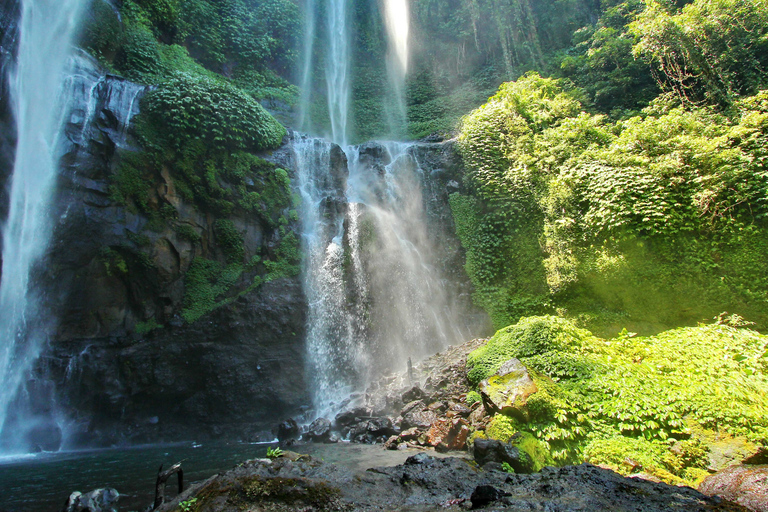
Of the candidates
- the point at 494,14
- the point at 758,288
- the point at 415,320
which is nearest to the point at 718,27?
the point at 758,288

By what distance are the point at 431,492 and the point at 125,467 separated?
7.24m

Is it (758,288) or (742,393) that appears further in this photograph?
(758,288)

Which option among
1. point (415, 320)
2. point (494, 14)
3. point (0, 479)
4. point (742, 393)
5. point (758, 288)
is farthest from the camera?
point (494, 14)

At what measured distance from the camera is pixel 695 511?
2.90m

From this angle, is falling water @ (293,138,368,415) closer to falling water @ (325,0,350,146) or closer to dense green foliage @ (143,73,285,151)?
dense green foliage @ (143,73,285,151)

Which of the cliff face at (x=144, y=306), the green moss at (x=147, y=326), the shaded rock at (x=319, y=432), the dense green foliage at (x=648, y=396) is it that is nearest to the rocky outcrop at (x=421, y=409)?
the shaded rock at (x=319, y=432)

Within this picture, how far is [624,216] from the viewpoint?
9148 mm

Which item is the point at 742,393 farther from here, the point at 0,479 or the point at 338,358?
the point at 0,479

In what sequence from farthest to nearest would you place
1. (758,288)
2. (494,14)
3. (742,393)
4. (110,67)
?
(494,14)
(110,67)
(758,288)
(742,393)

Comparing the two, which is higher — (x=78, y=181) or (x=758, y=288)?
(x=78, y=181)

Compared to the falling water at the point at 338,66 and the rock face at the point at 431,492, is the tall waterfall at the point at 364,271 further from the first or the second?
the falling water at the point at 338,66

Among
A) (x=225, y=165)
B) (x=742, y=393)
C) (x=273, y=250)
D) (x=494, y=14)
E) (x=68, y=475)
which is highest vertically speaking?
(x=494, y=14)

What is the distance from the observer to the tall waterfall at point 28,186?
10.7 m

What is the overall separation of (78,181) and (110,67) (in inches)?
228
